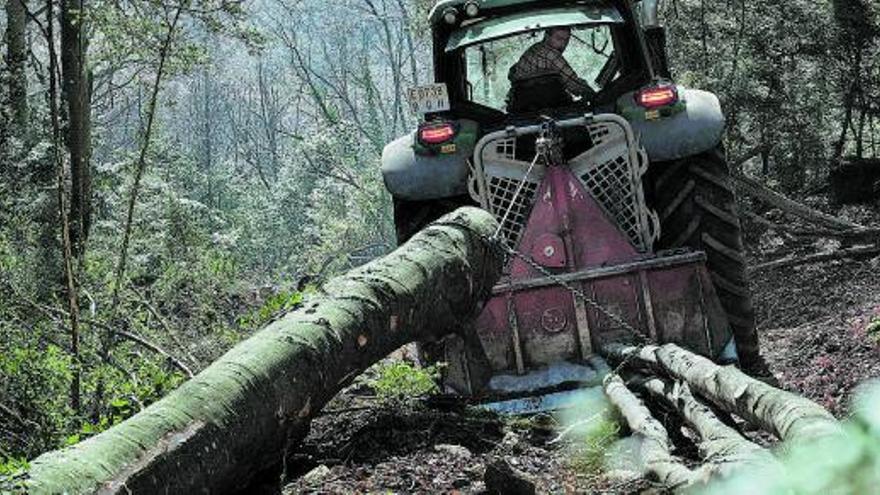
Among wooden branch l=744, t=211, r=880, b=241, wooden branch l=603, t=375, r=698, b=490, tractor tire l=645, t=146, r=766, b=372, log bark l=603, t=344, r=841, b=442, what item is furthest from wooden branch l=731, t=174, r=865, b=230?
wooden branch l=603, t=375, r=698, b=490

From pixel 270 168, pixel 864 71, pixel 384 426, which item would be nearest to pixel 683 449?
pixel 384 426

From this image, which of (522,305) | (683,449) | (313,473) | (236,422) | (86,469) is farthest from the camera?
(522,305)

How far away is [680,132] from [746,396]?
357 centimetres

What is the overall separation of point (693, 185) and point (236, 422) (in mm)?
4269

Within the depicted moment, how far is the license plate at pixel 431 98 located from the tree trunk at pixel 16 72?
9.26ft

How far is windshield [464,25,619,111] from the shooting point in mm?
7656

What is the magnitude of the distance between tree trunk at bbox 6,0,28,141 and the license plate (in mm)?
2823

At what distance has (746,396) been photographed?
11.6 feet

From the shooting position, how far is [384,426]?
468 centimetres

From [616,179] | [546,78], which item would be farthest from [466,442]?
[546,78]

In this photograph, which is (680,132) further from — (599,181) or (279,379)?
(279,379)

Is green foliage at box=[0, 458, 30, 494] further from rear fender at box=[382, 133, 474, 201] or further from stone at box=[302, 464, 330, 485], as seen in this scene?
rear fender at box=[382, 133, 474, 201]

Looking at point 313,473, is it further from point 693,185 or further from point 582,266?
point 693,185

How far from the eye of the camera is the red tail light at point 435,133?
7035 mm
